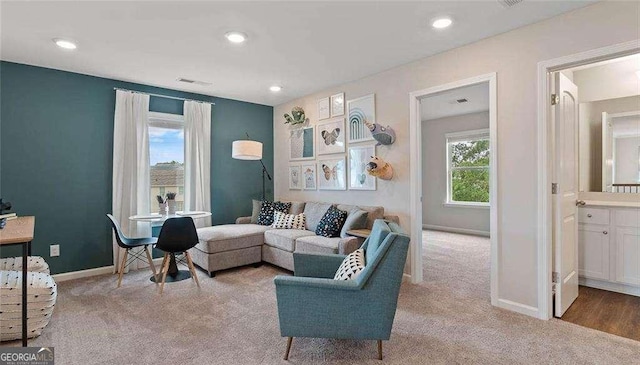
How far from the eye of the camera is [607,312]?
2.70 metres

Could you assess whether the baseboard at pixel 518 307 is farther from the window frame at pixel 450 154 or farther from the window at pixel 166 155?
the window at pixel 166 155

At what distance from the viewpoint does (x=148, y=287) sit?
3.43 metres

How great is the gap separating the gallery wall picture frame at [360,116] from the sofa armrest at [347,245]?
4.28 feet

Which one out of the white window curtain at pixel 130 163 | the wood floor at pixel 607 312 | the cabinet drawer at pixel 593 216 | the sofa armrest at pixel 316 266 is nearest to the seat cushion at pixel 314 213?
the sofa armrest at pixel 316 266

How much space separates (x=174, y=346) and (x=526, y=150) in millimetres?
3090

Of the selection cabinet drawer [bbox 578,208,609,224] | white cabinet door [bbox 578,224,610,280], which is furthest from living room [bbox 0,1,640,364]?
white cabinet door [bbox 578,224,610,280]

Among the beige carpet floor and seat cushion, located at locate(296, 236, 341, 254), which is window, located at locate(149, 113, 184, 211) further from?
seat cushion, located at locate(296, 236, 341, 254)

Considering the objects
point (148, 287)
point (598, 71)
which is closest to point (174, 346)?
point (148, 287)

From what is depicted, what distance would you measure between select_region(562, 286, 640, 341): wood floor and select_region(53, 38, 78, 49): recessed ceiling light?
4904 mm

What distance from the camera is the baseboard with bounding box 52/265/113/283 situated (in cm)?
369

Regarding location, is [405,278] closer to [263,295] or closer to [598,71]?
[263,295]

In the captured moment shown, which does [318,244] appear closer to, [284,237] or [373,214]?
[284,237]

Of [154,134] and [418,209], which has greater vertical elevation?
[154,134]

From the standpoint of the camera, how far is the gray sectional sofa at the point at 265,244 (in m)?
3.59
